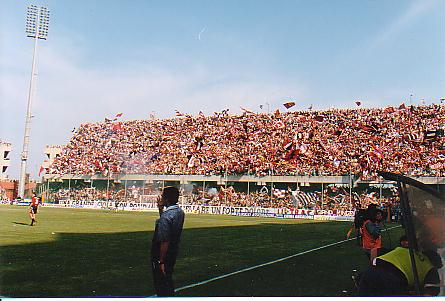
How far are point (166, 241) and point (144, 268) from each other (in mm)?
3633

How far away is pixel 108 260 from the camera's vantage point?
29.1 ft

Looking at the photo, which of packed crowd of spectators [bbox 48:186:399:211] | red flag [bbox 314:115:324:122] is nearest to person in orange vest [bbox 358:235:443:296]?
packed crowd of spectators [bbox 48:186:399:211]

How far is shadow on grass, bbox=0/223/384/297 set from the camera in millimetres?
6191

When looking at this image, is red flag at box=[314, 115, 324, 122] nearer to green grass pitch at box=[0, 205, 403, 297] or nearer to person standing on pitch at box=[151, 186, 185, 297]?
green grass pitch at box=[0, 205, 403, 297]

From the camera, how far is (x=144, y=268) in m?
8.03

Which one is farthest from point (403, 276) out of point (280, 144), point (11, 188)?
point (11, 188)

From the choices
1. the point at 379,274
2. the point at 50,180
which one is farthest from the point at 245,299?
the point at 50,180

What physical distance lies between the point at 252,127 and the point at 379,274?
34452 millimetres

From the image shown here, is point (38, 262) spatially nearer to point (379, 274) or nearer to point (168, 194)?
point (168, 194)

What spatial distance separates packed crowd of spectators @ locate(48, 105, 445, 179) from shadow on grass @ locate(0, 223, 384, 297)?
1903 cm

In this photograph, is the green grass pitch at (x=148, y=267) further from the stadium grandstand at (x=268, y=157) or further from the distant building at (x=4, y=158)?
the distant building at (x=4, y=158)

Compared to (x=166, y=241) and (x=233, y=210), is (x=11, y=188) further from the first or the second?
(x=166, y=241)

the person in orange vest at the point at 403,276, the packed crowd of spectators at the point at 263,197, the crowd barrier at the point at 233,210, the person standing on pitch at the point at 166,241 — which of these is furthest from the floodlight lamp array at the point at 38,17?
the packed crowd of spectators at the point at 263,197

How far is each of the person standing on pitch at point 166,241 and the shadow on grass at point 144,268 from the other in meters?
1.17
